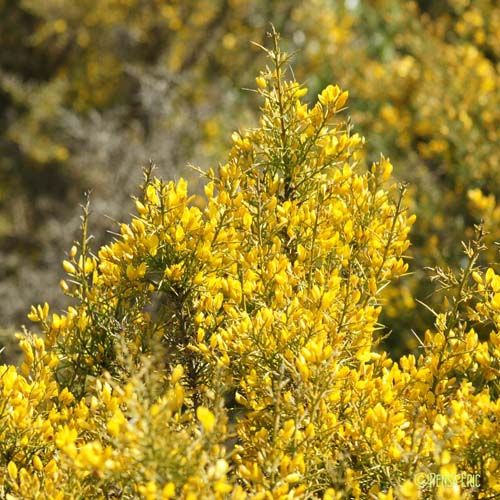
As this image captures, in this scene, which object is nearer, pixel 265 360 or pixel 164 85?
pixel 265 360

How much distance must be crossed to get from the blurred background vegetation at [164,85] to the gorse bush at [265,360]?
3562 mm

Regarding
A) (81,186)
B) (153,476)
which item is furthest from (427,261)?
(81,186)

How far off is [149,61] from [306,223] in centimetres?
705

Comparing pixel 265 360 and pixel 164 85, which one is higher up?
pixel 164 85

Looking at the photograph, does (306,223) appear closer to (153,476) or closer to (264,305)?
(264,305)

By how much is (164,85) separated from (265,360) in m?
6.27

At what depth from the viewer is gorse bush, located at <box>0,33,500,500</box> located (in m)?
1.66

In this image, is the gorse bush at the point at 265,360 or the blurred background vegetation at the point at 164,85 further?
the blurred background vegetation at the point at 164,85

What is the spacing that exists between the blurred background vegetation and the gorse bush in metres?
3.56

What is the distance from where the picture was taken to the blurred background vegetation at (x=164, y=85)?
6527 millimetres

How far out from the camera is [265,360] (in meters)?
1.98

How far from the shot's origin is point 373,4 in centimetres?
880

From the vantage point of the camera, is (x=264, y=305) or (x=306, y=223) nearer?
(x=264, y=305)

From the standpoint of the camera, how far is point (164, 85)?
783 centimetres
